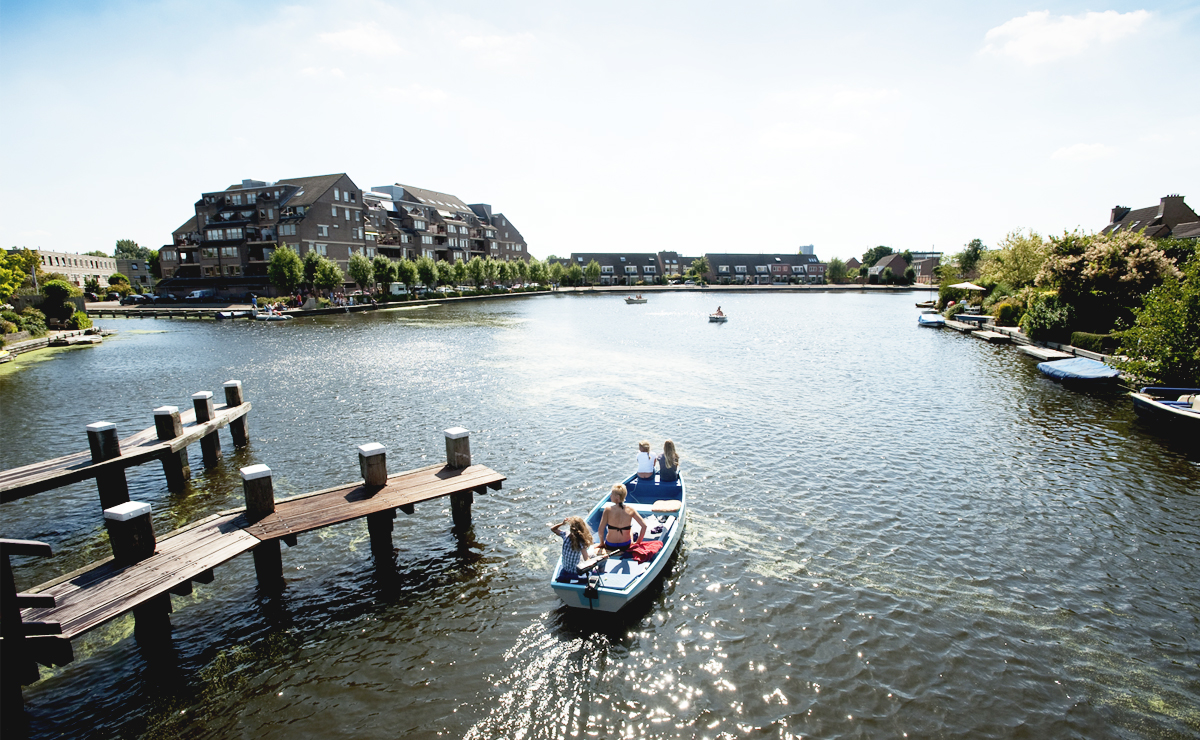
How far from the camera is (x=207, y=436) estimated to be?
2014cm

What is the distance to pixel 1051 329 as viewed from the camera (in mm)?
42656

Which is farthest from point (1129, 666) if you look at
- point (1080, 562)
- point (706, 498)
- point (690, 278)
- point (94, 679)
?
point (690, 278)

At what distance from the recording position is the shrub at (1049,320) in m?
41.5

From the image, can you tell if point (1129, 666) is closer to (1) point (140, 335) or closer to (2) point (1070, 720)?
(2) point (1070, 720)

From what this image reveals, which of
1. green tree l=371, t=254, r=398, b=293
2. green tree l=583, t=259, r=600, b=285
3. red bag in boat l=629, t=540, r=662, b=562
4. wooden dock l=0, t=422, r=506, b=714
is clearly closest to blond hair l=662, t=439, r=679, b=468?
red bag in boat l=629, t=540, r=662, b=562

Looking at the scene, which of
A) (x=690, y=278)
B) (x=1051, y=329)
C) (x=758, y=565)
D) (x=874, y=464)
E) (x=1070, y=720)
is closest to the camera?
(x=1070, y=720)

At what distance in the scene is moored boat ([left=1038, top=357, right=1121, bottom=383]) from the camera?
31.0m

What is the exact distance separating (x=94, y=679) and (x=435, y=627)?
18.9ft

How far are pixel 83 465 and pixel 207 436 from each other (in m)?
5.01

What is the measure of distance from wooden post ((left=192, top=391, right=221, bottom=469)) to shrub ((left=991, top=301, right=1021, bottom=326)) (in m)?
65.3

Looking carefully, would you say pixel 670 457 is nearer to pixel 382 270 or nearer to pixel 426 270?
pixel 382 270

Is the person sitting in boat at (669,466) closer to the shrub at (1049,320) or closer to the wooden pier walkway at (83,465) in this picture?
the wooden pier walkway at (83,465)

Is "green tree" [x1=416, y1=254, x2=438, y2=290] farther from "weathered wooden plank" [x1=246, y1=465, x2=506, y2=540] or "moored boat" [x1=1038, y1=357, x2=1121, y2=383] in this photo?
"weathered wooden plank" [x1=246, y1=465, x2=506, y2=540]

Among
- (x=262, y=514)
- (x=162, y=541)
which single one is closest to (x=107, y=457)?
(x=162, y=541)
